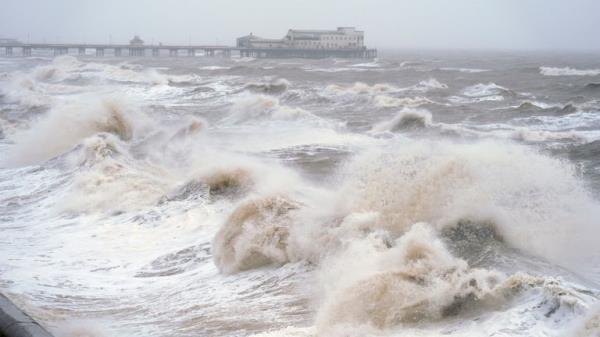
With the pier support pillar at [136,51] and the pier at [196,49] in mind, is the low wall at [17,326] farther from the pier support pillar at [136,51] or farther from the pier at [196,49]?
the pier support pillar at [136,51]

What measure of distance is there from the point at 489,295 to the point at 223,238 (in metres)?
3.74

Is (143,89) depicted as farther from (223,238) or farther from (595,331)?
(595,331)

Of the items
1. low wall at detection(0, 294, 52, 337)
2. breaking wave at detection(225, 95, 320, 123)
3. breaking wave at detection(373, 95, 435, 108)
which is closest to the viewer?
low wall at detection(0, 294, 52, 337)

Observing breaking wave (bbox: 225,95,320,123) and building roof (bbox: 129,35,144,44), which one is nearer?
breaking wave (bbox: 225,95,320,123)

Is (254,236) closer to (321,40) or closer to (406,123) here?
(406,123)

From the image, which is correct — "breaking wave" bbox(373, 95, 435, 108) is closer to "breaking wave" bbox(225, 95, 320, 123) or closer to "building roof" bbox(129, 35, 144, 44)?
"breaking wave" bbox(225, 95, 320, 123)

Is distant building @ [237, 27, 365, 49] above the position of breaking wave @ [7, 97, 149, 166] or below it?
above

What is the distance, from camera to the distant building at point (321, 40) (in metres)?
90.8

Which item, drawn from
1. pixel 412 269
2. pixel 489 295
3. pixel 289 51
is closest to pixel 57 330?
pixel 412 269

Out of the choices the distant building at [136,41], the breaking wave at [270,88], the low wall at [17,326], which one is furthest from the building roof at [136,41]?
the low wall at [17,326]

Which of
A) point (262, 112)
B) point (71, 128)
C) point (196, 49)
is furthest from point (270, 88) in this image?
point (196, 49)

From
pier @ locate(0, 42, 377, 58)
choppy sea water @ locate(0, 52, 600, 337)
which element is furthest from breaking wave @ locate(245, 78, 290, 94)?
pier @ locate(0, 42, 377, 58)

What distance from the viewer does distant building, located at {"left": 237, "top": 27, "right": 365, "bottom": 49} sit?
298ft

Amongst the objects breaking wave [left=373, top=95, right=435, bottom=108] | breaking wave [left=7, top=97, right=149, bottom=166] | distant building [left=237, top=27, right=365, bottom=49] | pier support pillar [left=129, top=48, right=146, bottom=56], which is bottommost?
breaking wave [left=7, top=97, right=149, bottom=166]
